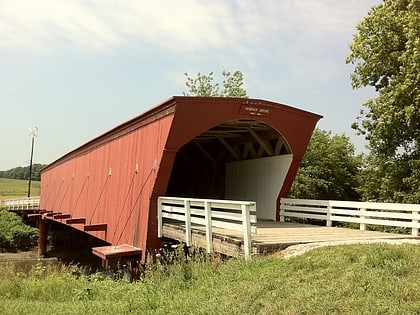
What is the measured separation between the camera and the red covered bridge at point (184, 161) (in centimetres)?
1209

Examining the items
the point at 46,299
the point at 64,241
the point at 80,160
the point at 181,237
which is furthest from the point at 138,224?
the point at 64,241

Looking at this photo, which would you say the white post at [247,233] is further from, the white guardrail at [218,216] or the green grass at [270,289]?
the green grass at [270,289]

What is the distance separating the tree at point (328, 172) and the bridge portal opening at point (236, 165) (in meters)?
7.82

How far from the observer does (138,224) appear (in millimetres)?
12898

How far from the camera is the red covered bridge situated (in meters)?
12.1

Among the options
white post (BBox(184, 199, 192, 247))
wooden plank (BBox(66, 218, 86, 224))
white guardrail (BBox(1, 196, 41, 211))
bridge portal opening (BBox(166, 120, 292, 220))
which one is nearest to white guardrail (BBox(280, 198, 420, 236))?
bridge portal opening (BBox(166, 120, 292, 220))

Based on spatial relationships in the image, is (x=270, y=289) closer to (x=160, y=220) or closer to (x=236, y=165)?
(x=160, y=220)

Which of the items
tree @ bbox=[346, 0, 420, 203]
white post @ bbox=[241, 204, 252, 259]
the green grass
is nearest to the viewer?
the green grass

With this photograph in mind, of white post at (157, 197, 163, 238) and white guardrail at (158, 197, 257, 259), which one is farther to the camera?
white post at (157, 197, 163, 238)

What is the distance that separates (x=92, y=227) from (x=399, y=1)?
14766 mm

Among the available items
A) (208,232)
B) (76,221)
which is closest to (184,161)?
(76,221)

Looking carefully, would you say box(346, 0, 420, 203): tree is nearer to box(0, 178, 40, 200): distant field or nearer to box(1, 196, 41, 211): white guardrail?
box(1, 196, 41, 211): white guardrail

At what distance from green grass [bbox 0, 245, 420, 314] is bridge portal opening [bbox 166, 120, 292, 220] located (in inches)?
270

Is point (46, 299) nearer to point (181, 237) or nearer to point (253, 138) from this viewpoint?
point (181, 237)
